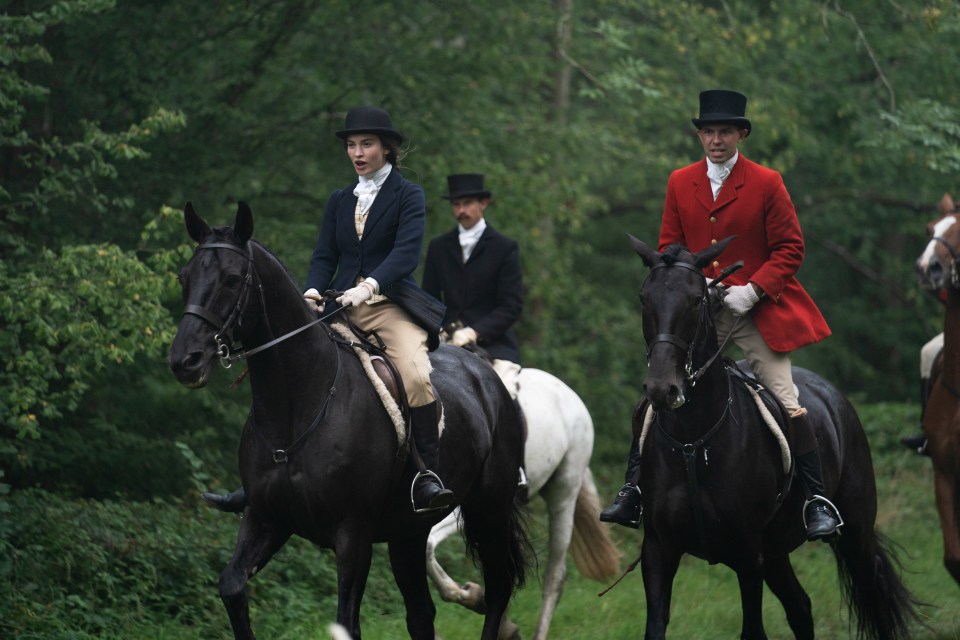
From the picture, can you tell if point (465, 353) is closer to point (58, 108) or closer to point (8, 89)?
point (8, 89)

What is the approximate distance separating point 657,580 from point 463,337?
3305 millimetres

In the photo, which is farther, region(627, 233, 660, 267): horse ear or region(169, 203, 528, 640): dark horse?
region(627, 233, 660, 267): horse ear

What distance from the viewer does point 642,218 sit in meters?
22.5

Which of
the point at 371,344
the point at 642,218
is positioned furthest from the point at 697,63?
the point at 371,344

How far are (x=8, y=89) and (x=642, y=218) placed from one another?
14858 millimetres

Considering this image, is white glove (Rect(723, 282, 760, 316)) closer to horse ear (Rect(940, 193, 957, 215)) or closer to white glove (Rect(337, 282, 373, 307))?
white glove (Rect(337, 282, 373, 307))

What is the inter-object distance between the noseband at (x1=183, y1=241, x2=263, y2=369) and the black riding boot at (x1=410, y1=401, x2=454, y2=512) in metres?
1.18

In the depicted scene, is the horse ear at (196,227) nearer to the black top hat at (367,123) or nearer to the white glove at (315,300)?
the white glove at (315,300)

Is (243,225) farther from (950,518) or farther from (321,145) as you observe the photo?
(321,145)

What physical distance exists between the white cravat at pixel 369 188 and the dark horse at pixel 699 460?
1.59 metres

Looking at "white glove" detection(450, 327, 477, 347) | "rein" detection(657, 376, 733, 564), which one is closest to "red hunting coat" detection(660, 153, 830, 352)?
"rein" detection(657, 376, 733, 564)

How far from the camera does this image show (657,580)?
6.61m

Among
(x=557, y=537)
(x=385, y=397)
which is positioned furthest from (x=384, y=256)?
(x=557, y=537)

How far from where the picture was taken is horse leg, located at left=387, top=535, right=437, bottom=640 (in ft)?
24.1
